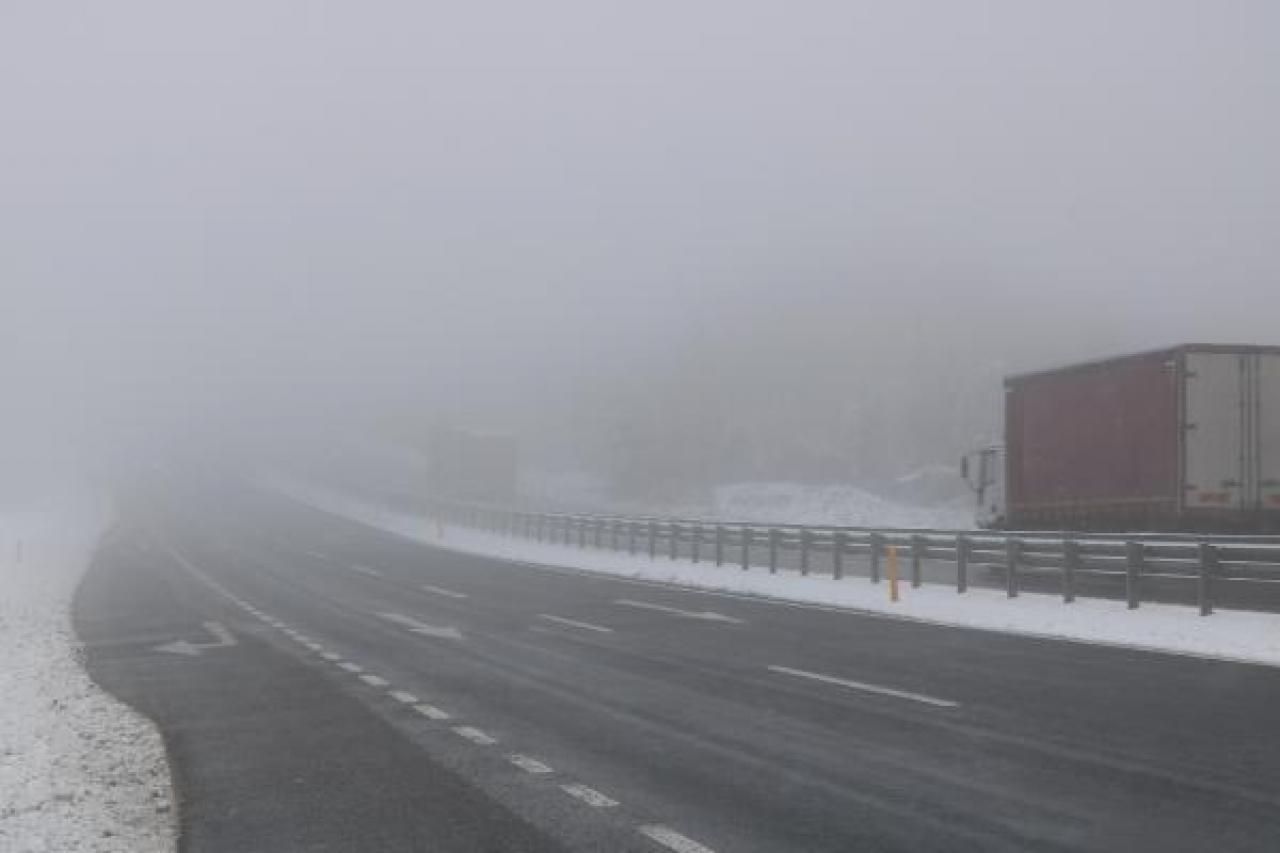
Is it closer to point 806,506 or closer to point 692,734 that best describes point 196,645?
point 692,734

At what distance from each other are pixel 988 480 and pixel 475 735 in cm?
2022

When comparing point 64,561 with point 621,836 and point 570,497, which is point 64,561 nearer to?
point 621,836

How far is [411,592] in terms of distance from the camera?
24.5 metres

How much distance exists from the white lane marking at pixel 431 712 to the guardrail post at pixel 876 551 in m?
13.0

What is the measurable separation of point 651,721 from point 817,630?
7.09 meters

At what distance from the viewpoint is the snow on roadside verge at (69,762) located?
6453mm

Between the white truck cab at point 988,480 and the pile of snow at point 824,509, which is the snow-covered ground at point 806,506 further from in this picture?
the white truck cab at point 988,480

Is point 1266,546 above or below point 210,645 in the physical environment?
above

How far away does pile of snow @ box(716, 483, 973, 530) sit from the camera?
159 ft

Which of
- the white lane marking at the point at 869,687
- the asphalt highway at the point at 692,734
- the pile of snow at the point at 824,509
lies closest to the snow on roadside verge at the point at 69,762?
the asphalt highway at the point at 692,734

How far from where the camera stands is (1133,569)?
16.3 metres

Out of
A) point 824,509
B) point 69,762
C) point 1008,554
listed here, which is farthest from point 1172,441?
point 824,509

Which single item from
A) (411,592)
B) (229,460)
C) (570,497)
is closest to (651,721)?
(411,592)

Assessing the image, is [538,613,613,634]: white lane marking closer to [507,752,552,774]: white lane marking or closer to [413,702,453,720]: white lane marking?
[413,702,453,720]: white lane marking
